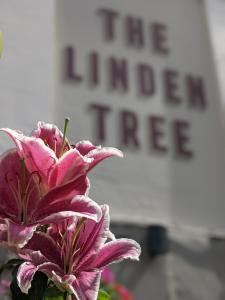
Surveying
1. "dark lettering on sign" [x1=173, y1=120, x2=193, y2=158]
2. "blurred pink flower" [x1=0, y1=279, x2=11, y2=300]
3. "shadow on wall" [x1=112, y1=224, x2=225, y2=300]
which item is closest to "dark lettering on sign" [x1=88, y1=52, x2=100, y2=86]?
"dark lettering on sign" [x1=173, y1=120, x2=193, y2=158]

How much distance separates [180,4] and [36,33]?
292 centimetres

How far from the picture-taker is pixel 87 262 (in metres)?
0.74

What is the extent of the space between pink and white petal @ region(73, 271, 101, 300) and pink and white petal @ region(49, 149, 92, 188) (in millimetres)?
133

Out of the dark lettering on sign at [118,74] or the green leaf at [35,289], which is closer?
the green leaf at [35,289]

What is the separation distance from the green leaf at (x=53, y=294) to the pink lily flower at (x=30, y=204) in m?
0.12

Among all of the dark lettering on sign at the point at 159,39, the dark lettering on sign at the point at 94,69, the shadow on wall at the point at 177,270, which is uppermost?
the dark lettering on sign at the point at 159,39

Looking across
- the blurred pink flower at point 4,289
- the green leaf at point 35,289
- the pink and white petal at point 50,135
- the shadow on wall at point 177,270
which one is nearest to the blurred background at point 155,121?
the shadow on wall at point 177,270

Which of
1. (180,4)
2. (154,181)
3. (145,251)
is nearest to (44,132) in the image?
(145,251)

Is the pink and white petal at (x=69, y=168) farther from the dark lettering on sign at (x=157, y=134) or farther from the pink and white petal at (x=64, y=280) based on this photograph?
the dark lettering on sign at (x=157, y=134)

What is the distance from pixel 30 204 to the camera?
0.72m

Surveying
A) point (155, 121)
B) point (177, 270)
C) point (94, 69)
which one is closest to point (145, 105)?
point (155, 121)

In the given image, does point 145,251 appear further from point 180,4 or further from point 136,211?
point 180,4

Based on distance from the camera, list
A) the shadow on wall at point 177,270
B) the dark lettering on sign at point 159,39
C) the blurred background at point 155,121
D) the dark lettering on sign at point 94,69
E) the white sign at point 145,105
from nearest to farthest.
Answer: the shadow on wall at point 177,270
the blurred background at point 155,121
the white sign at point 145,105
the dark lettering on sign at point 94,69
the dark lettering on sign at point 159,39

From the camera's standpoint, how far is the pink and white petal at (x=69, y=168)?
2.38ft
